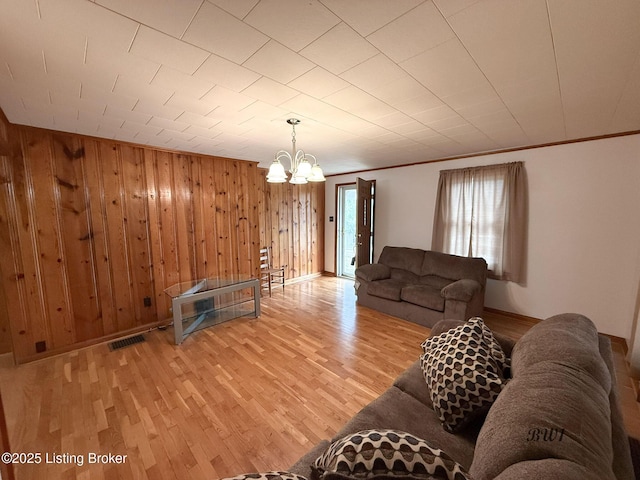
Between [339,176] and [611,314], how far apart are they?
188 inches

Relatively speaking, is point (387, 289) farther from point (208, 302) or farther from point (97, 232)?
point (97, 232)

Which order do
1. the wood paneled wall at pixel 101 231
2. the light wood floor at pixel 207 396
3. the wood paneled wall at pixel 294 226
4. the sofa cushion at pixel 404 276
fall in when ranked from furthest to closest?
the wood paneled wall at pixel 294 226
the sofa cushion at pixel 404 276
the wood paneled wall at pixel 101 231
the light wood floor at pixel 207 396

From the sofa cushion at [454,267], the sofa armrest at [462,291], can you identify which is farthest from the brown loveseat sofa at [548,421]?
the sofa cushion at [454,267]

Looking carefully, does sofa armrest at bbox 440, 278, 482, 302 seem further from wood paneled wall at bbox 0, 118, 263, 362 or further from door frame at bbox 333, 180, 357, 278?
wood paneled wall at bbox 0, 118, 263, 362

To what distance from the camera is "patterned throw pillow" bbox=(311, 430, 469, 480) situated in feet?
2.30

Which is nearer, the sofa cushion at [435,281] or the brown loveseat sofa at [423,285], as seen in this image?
the brown loveseat sofa at [423,285]

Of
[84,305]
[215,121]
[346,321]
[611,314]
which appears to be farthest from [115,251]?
[611,314]

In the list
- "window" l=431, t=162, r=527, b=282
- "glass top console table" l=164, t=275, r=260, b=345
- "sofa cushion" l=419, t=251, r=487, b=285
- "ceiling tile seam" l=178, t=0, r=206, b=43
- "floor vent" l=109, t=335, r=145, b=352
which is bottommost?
"floor vent" l=109, t=335, r=145, b=352

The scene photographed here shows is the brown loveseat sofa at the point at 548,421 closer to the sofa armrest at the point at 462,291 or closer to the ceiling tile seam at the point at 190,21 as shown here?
the sofa armrest at the point at 462,291

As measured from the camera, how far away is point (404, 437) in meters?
0.81

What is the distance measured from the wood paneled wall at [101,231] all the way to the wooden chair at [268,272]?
0.54 metres

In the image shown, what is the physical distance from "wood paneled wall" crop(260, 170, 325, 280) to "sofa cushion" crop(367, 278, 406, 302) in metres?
2.22

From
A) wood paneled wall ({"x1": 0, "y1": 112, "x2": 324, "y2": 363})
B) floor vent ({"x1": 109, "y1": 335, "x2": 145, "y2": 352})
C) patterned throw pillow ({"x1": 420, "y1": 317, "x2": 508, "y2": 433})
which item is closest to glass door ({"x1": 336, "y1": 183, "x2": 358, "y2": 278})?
wood paneled wall ({"x1": 0, "y1": 112, "x2": 324, "y2": 363})

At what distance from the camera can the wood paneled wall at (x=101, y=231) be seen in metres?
2.56
